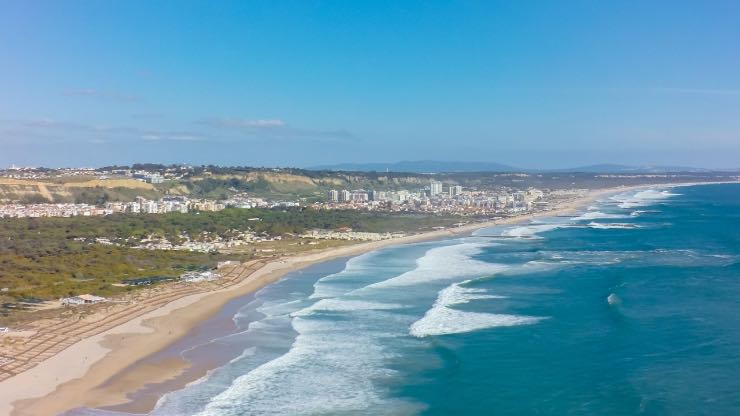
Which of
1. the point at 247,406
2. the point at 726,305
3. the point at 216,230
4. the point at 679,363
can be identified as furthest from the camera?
the point at 216,230

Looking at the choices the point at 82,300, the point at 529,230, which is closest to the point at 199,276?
the point at 82,300

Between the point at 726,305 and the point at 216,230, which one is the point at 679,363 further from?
the point at 216,230

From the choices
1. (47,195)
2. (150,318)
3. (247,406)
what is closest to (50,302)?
(150,318)

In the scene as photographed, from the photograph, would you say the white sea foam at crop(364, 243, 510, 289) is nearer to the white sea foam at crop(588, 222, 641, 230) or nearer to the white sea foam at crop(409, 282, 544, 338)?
the white sea foam at crop(409, 282, 544, 338)

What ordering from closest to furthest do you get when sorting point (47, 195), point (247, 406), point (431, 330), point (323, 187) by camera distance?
point (247, 406) < point (431, 330) < point (47, 195) < point (323, 187)

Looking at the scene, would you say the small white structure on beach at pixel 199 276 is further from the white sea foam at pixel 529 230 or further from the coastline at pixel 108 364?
the white sea foam at pixel 529 230

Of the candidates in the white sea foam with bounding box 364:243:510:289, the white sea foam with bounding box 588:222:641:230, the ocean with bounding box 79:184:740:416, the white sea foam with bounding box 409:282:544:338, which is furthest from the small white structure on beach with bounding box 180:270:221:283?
the white sea foam with bounding box 588:222:641:230

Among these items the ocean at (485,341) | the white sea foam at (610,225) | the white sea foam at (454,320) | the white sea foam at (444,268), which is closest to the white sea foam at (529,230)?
the white sea foam at (610,225)
